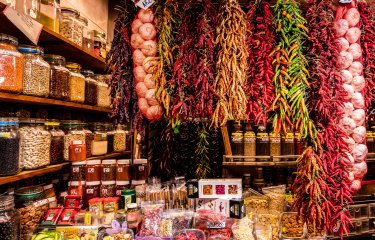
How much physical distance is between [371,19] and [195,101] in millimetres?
1320

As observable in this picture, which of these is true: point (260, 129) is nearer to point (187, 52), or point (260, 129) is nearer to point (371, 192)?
point (187, 52)

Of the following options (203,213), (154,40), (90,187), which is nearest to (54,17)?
(154,40)

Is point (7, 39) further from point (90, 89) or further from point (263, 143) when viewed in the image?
point (263, 143)

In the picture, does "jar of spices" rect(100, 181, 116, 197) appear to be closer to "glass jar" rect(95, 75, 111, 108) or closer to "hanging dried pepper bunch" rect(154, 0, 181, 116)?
"glass jar" rect(95, 75, 111, 108)

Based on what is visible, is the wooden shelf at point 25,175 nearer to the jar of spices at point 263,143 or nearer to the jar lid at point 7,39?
the jar lid at point 7,39

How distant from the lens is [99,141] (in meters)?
3.03

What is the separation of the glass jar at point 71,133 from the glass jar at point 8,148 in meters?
0.71

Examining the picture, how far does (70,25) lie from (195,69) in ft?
4.94

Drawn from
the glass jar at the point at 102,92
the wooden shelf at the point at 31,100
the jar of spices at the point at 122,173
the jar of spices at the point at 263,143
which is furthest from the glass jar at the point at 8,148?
the jar of spices at the point at 263,143

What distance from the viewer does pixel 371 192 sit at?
3.54 meters

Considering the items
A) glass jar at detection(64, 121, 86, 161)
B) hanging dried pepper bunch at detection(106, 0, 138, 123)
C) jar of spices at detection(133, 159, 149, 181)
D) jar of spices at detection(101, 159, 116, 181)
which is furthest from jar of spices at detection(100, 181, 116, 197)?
hanging dried pepper bunch at detection(106, 0, 138, 123)

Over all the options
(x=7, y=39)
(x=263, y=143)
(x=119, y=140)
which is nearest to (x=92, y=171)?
(x=119, y=140)

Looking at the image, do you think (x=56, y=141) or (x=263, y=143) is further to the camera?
(x=263, y=143)

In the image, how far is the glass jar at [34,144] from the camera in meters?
1.94
